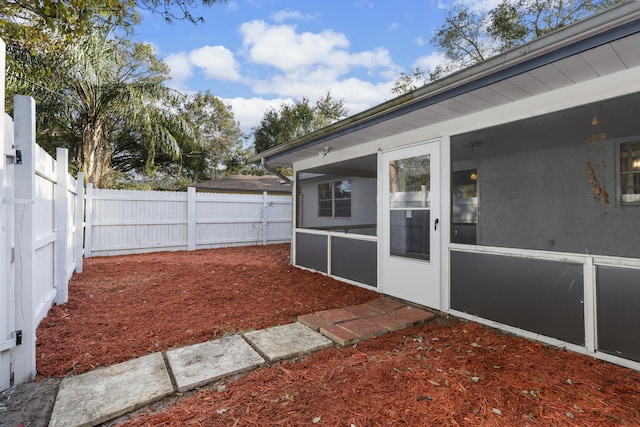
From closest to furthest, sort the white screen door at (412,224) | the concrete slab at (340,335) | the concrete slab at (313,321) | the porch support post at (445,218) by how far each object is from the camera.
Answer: the concrete slab at (340,335) → the concrete slab at (313,321) → the porch support post at (445,218) → the white screen door at (412,224)

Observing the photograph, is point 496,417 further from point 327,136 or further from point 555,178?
point 555,178

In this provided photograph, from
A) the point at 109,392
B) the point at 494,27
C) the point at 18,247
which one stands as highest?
the point at 494,27

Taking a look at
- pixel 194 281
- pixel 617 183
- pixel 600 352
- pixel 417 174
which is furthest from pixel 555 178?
pixel 194 281

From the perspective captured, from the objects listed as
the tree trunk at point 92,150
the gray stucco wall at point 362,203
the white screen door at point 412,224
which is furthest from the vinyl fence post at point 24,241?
the tree trunk at point 92,150

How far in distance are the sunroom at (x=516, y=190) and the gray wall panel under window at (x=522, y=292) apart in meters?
0.01

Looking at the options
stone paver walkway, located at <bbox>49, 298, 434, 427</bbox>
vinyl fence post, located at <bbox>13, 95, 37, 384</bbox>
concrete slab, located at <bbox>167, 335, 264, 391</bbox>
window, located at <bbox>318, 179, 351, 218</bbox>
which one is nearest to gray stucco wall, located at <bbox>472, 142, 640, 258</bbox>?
stone paver walkway, located at <bbox>49, 298, 434, 427</bbox>

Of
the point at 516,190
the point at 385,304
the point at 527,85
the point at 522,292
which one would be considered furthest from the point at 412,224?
the point at 516,190

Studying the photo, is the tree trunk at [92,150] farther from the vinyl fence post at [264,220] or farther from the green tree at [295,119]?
the green tree at [295,119]

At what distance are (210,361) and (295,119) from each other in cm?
2148

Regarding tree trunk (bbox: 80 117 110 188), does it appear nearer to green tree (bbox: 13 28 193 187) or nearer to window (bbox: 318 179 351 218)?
green tree (bbox: 13 28 193 187)

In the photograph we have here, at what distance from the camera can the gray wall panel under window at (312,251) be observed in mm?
6082

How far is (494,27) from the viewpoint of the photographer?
43.1 feet

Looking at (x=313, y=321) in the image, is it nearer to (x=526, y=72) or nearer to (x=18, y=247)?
(x=18, y=247)

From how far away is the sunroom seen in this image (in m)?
2.46
